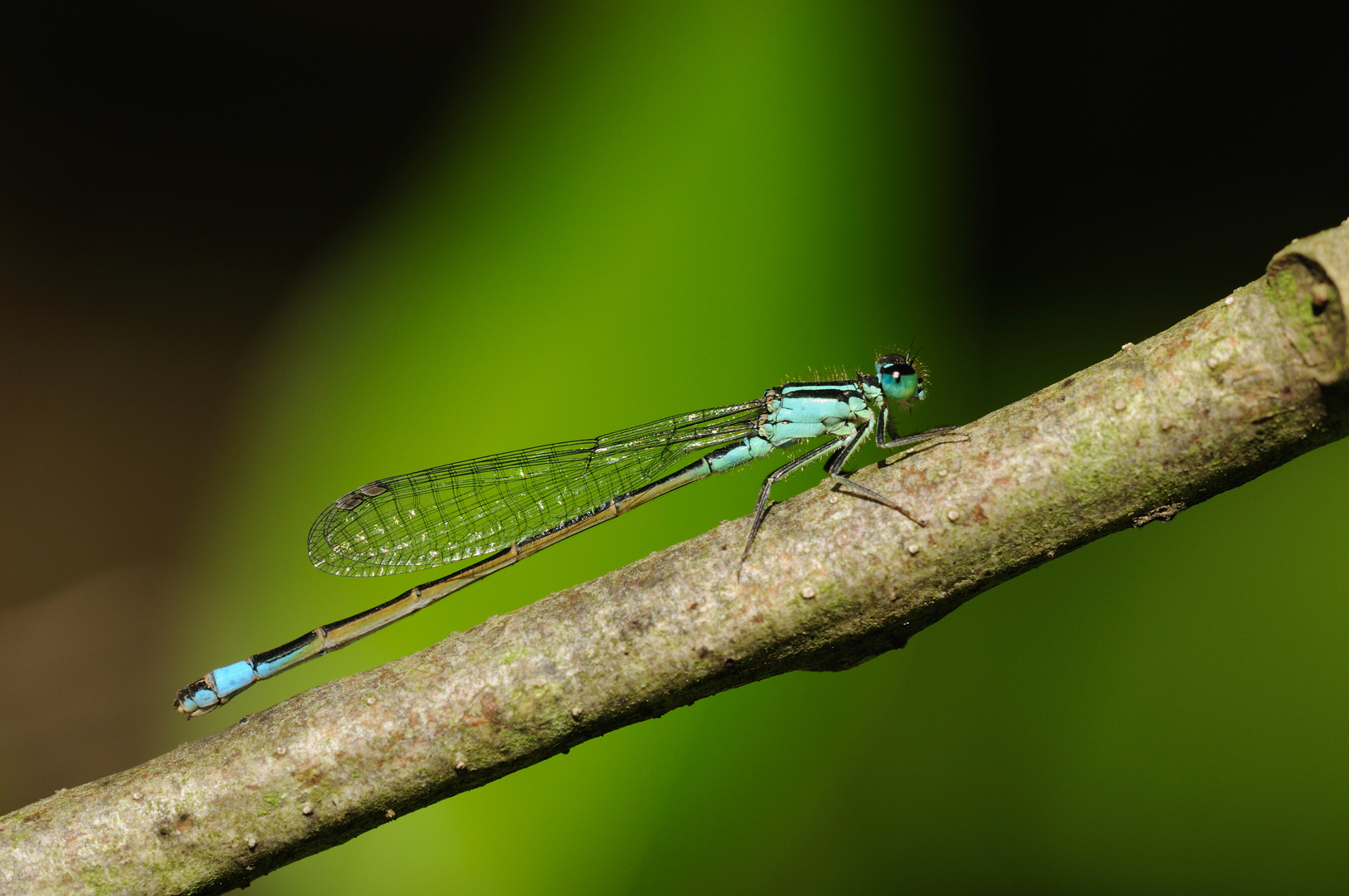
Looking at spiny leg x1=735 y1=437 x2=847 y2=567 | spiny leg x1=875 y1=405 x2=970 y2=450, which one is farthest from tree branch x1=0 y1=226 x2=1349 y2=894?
spiny leg x1=875 y1=405 x2=970 y2=450

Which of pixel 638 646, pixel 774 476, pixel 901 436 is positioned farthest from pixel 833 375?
pixel 638 646

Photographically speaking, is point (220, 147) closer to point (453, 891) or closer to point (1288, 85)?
point (453, 891)

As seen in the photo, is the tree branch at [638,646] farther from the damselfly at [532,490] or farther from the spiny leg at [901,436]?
the damselfly at [532,490]

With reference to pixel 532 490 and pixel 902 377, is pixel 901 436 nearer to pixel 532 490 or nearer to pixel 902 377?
pixel 902 377

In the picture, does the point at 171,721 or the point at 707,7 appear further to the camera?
the point at 171,721

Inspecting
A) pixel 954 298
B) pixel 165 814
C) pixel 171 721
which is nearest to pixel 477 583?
pixel 165 814

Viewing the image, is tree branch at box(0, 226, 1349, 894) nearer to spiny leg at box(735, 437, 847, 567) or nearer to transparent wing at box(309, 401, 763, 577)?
spiny leg at box(735, 437, 847, 567)
